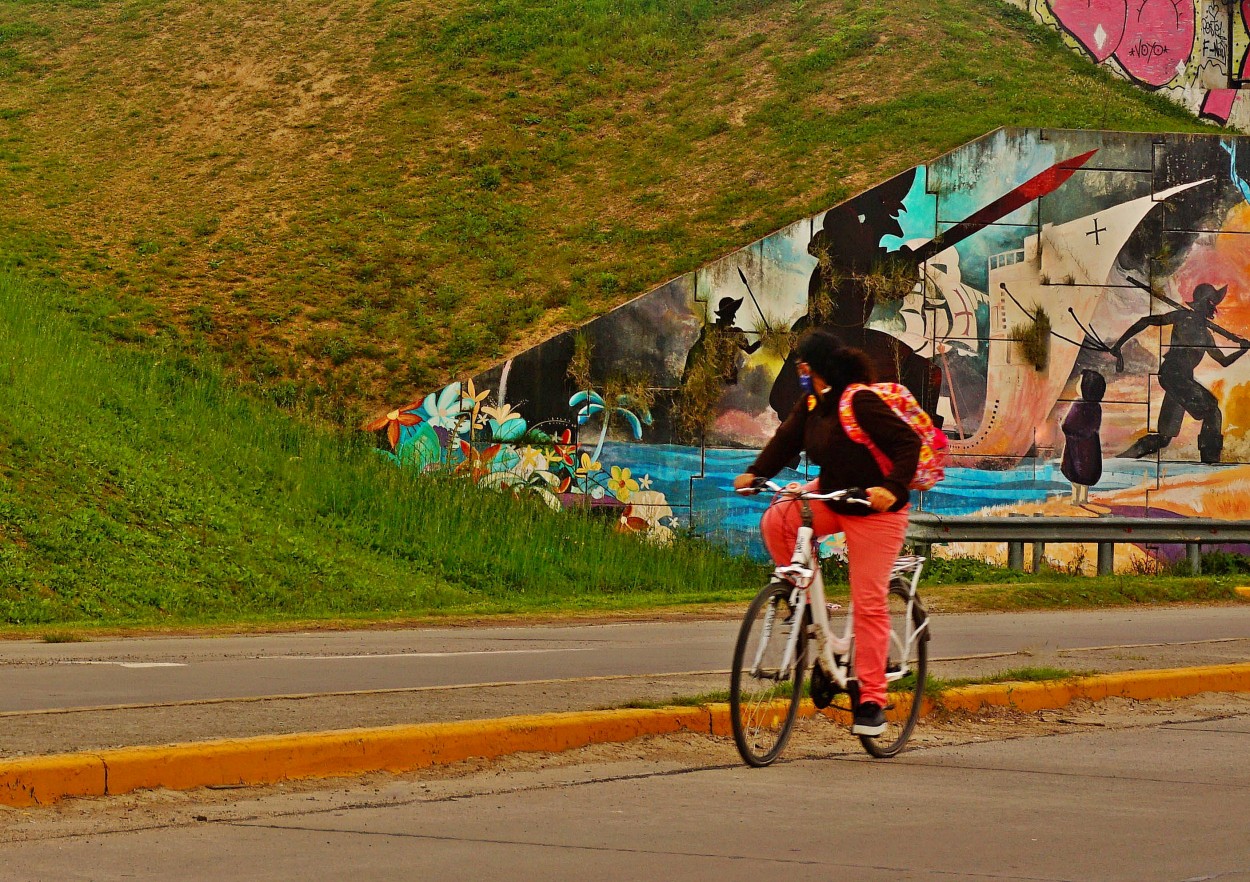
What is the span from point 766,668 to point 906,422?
128cm

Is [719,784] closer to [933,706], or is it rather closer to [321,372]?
[933,706]

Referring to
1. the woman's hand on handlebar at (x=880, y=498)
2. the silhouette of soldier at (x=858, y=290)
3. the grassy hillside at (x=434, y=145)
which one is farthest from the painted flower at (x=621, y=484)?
the woman's hand on handlebar at (x=880, y=498)

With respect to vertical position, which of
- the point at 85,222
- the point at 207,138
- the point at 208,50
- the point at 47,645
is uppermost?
the point at 208,50

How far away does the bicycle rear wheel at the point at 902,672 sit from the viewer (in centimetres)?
784

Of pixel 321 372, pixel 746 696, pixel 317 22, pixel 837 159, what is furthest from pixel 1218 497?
pixel 317 22

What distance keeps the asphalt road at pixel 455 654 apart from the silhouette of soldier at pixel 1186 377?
8648 millimetres

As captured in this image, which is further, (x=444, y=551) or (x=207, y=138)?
(x=207, y=138)

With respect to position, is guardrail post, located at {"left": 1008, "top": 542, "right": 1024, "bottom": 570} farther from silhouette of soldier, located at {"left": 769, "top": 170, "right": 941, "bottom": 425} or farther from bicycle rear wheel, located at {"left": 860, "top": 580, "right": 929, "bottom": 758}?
bicycle rear wheel, located at {"left": 860, "top": 580, "right": 929, "bottom": 758}

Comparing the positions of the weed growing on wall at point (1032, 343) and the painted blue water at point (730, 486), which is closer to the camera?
the painted blue water at point (730, 486)

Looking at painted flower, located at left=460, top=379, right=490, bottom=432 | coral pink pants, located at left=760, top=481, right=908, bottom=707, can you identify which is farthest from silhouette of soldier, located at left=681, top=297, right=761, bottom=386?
coral pink pants, located at left=760, top=481, right=908, bottom=707

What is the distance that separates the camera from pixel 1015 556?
72.6 feet

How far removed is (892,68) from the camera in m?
31.7

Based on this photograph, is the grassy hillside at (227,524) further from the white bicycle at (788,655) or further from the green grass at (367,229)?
the white bicycle at (788,655)

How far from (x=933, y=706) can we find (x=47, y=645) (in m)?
7.67
